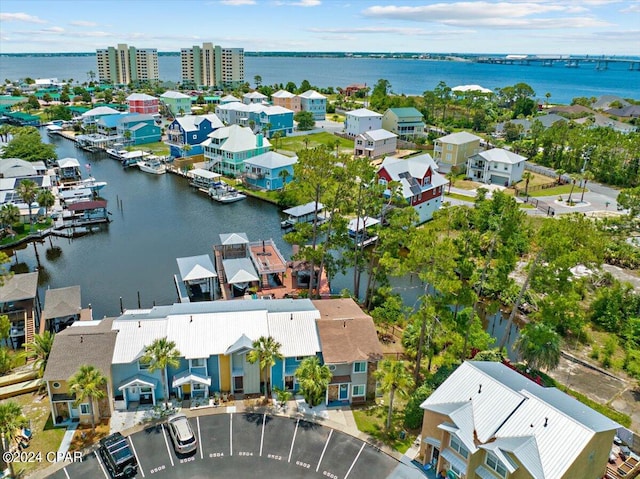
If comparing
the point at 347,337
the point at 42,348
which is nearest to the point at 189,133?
the point at 42,348

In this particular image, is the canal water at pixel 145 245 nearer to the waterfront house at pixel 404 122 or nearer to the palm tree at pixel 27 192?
the palm tree at pixel 27 192

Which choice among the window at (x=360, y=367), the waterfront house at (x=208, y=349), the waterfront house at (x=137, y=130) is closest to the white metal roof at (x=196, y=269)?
the waterfront house at (x=208, y=349)

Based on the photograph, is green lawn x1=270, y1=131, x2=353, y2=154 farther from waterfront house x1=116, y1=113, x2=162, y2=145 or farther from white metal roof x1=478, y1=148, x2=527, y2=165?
white metal roof x1=478, y1=148, x2=527, y2=165

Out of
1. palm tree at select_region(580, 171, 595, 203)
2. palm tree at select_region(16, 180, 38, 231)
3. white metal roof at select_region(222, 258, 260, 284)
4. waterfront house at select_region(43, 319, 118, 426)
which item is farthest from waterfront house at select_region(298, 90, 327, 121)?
waterfront house at select_region(43, 319, 118, 426)

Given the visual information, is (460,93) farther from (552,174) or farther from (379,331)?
(379,331)

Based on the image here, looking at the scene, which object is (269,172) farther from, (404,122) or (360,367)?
(360,367)

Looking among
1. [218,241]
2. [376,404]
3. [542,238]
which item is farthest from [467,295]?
[218,241]
